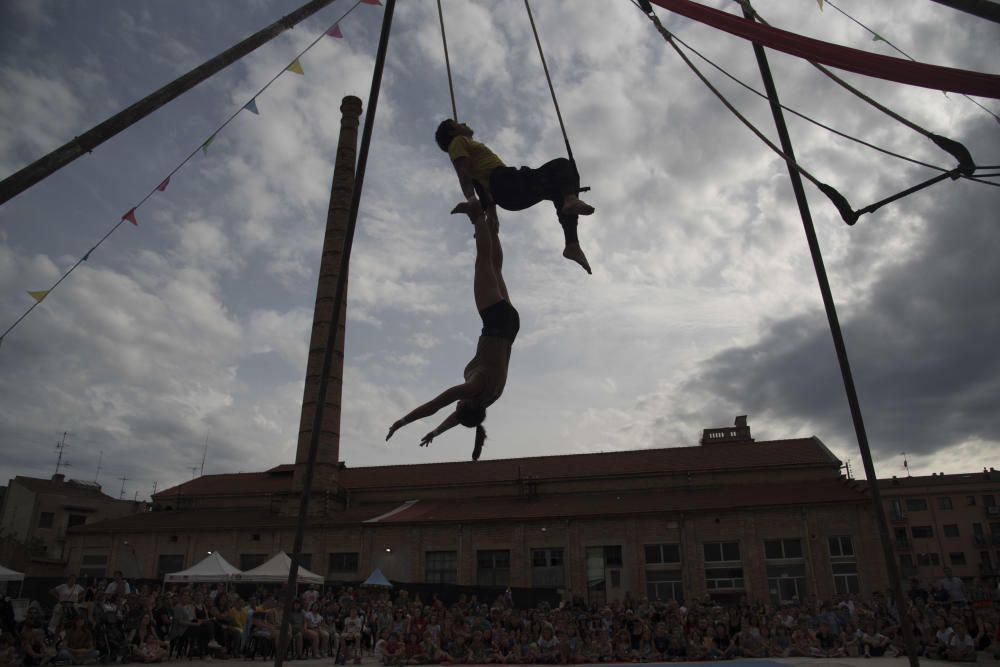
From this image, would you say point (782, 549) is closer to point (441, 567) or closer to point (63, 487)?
point (441, 567)

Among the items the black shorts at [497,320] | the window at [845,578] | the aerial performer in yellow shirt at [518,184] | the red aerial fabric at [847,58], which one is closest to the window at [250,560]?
the window at [845,578]

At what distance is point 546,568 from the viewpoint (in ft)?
112

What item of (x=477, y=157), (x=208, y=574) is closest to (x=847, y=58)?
(x=477, y=157)

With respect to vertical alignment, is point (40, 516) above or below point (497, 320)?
above

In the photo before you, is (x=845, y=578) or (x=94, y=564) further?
(x=94, y=564)

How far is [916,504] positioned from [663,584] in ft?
133

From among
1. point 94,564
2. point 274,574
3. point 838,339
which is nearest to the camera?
point 838,339

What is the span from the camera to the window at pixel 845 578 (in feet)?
99.0

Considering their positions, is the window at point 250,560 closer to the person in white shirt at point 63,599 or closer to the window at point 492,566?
the window at point 492,566

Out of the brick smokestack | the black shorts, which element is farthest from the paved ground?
the brick smokestack

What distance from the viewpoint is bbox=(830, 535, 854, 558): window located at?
100ft

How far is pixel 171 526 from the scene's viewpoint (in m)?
40.3

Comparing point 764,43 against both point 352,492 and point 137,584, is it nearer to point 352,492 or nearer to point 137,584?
point 137,584

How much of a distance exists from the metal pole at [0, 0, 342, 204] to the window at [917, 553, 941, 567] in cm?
6818
